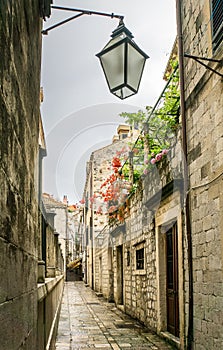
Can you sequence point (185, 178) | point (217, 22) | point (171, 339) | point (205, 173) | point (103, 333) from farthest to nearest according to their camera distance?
point (103, 333) < point (171, 339) < point (185, 178) < point (205, 173) < point (217, 22)

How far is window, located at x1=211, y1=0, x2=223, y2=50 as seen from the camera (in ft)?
18.2

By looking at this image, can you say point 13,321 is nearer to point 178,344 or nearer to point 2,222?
point 2,222

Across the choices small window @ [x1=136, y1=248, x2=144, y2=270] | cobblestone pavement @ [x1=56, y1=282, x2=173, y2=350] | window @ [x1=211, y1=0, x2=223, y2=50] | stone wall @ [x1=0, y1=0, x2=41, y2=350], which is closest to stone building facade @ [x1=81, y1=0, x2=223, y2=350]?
window @ [x1=211, y1=0, x2=223, y2=50]

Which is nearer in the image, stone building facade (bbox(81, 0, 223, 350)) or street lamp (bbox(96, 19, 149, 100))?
street lamp (bbox(96, 19, 149, 100))

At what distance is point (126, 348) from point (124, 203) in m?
6.17

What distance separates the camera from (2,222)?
1.83 m

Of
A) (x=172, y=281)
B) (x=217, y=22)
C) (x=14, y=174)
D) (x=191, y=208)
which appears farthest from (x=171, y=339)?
(x=14, y=174)

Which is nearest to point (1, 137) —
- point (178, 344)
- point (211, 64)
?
point (211, 64)

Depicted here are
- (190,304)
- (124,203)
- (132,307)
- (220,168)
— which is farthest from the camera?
(124,203)

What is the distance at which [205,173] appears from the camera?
6.06 m

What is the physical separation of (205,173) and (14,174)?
4238 millimetres

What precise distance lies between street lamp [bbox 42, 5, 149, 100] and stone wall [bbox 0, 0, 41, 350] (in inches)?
59.4

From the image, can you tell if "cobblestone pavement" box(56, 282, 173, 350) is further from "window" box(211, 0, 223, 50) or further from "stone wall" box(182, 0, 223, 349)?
"window" box(211, 0, 223, 50)

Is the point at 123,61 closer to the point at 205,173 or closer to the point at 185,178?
the point at 205,173
